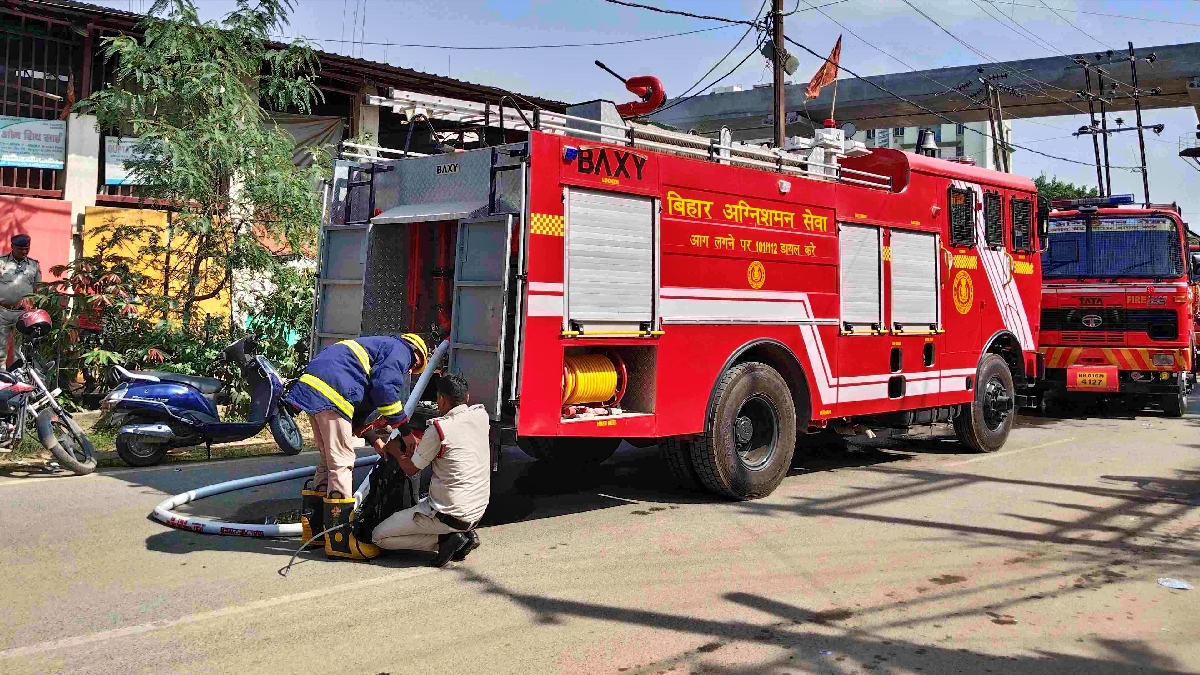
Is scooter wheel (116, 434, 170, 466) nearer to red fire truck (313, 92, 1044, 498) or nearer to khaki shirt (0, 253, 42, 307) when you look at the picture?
red fire truck (313, 92, 1044, 498)

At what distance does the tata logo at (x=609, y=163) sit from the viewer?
6.69m

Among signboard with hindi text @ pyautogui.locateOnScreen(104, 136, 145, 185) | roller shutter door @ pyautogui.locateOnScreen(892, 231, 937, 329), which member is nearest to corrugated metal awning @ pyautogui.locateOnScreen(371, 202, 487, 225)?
roller shutter door @ pyautogui.locateOnScreen(892, 231, 937, 329)

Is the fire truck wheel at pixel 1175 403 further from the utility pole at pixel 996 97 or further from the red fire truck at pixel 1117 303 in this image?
the utility pole at pixel 996 97

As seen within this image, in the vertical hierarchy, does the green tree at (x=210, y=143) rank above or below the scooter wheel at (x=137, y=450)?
above

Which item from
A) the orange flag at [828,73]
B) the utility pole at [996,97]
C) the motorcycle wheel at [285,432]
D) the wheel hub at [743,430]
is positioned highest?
the utility pole at [996,97]

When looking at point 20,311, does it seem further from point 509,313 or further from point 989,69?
point 989,69

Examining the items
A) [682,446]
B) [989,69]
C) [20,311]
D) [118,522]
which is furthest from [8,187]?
[989,69]

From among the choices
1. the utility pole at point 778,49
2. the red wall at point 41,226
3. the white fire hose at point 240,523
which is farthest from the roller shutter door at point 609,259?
the utility pole at point 778,49

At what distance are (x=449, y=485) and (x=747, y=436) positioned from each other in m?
3.02

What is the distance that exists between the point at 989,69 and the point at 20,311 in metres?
24.8

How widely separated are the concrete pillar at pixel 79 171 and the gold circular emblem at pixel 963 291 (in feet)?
36.0

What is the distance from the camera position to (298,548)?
6.14 meters

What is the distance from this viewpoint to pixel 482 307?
21.5 ft

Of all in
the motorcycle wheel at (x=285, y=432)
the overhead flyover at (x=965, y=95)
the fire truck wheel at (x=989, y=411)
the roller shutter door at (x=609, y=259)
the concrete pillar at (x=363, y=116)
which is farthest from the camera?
the overhead flyover at (x=965, y=95)
